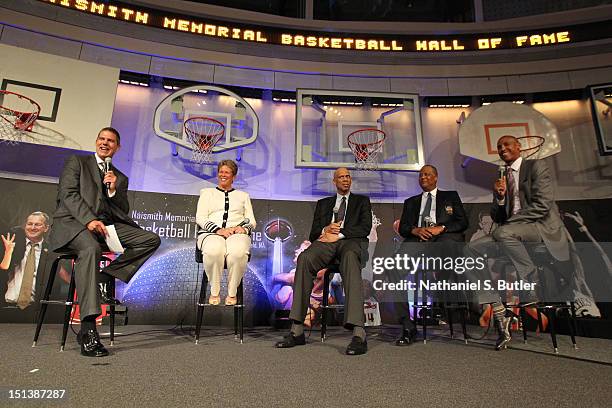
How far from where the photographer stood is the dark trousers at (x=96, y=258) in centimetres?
215

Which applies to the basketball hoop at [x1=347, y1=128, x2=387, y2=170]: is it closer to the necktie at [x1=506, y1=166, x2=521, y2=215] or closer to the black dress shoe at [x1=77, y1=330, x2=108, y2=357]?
the necktie at [x1=506, y1=166, x2=521, y2=215]

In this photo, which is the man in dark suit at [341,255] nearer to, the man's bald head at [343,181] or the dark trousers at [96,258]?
the man's bald head at [343,181]

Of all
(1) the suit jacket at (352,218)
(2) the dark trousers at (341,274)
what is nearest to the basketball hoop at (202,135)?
(1) the suit jacket at (352,218)

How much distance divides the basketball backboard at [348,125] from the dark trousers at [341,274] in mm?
2294

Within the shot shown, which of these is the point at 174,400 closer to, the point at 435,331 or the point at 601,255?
the point at 435,331

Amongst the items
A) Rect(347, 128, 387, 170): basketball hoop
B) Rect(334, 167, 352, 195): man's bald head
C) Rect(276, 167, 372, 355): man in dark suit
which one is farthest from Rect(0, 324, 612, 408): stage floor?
Rect(347, 128, 387, 170): basketball hoop

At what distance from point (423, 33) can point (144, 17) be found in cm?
419

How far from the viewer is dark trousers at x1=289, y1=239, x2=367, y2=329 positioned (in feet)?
8.23

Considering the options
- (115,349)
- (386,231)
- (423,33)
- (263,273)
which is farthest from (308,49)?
(115,349)

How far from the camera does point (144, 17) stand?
5383mm

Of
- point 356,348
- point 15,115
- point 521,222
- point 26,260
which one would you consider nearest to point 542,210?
point 521,222

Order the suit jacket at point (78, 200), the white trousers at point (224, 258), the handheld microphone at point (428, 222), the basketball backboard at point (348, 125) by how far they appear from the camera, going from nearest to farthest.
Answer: the suit jacket at point (78, 200)
the white trousers at point (224, 258)
the handheld microphone at point (428, 222)
the basketball backboard at point (348, 125)

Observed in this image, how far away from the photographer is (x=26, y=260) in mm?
3893

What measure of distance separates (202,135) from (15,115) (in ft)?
6.73
